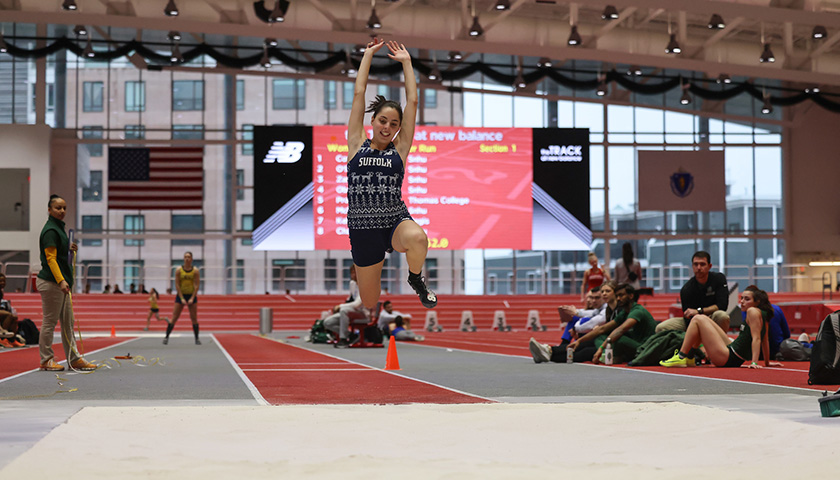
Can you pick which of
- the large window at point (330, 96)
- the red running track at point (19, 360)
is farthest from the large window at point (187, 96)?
the red running track at point (19, 360)

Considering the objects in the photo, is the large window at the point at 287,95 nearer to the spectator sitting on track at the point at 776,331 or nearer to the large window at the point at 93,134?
the large window at the point at 93,134

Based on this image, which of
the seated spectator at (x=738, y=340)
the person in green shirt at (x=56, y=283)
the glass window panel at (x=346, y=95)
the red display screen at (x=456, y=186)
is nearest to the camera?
the person in green shirt at (x=56, y=283)

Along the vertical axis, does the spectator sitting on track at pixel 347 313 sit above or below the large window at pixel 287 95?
below

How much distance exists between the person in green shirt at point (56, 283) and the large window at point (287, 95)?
101 ft

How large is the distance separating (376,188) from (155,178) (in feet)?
89.8

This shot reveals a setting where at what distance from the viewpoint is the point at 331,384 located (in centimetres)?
757

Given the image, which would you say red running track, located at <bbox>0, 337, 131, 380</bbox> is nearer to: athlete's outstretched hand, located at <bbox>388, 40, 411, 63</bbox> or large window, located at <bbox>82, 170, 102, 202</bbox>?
athlete's outstretched hand, located at <bbox>388, 40, 411, 63</bbox>

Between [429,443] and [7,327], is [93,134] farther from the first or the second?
[429,443]

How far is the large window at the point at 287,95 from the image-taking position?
129 ft

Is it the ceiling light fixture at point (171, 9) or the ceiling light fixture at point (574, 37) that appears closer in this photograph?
the ceiling light fixture at point (171, 9)

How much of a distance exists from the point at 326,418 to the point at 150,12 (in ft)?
56.2

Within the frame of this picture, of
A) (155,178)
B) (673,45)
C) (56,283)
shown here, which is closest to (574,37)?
(673,45)

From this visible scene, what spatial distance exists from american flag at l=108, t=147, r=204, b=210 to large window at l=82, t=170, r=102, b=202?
6030 mm

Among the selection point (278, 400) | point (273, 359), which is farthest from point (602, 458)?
point (273, 359)
